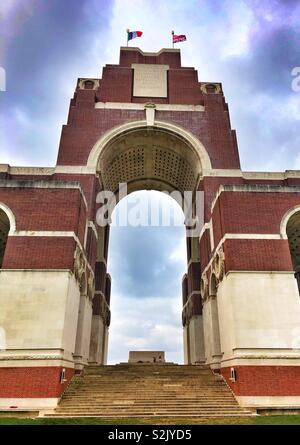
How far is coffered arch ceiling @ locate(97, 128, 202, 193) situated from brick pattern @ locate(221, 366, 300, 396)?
15.8 m

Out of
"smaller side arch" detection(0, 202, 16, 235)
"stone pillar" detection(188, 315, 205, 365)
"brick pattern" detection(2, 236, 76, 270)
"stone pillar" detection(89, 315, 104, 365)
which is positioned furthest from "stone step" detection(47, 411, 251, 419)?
"stone pillar" detection(89, 315, 104, 365)

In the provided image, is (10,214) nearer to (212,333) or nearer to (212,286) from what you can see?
(212,286)

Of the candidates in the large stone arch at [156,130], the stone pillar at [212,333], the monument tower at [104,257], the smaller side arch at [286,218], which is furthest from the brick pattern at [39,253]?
the smaller side arch at [286,218]

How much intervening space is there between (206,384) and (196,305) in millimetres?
9555

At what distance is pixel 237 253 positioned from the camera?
1694cm

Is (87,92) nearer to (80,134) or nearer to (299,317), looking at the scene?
(80,134)

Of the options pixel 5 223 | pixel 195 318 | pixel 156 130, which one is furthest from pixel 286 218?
pixel 5 223

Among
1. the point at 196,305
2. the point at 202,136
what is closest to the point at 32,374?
the point at 196,305

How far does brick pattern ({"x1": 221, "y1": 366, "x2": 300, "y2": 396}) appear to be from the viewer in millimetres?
14125

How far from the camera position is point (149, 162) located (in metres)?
30.9

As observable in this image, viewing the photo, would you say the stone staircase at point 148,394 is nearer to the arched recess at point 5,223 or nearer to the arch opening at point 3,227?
the arched recess at point 5,223

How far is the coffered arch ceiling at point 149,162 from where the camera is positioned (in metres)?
27.0

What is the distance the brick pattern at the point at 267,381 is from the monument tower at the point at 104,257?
0.14ft

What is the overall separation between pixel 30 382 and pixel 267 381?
35.2ft
